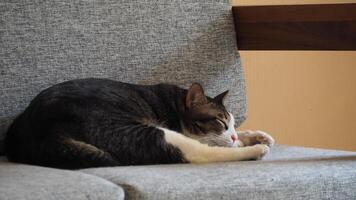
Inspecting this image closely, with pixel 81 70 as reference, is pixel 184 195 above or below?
below

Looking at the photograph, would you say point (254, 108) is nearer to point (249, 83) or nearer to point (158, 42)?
point (249, 83)

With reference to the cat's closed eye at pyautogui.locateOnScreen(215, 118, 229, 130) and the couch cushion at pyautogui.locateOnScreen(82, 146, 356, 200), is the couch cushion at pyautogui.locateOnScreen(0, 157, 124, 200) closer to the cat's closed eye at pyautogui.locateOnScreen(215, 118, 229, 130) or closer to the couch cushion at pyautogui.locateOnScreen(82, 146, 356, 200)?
the couch cushion at pyautogui.locateOnScreen(82, 146, 356, 200)

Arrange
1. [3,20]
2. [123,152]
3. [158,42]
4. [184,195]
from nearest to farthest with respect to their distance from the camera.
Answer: [184,195], [123,152], [3,20], [158,42]

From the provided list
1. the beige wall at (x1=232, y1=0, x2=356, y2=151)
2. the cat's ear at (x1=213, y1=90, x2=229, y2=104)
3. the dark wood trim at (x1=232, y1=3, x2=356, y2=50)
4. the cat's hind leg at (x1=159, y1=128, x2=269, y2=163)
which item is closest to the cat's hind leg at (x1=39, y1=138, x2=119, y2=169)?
the cat's hind leg at (x1=159, y1=128, x2=269, y2=163)

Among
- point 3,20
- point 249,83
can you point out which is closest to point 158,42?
point 3,20

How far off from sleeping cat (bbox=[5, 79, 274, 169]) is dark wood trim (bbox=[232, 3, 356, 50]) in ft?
0.97

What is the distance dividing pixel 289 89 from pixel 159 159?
1.15 metres

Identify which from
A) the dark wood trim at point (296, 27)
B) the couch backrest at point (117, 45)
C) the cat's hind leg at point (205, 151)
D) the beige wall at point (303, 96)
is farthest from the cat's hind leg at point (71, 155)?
the beige wall at point (303, 96)

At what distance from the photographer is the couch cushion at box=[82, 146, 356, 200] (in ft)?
3.57

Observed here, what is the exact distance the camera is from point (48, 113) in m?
1.34

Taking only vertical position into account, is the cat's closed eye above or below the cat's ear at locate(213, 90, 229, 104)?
below

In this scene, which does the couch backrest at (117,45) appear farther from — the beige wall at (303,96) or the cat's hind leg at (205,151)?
the beige wall at (303,96)

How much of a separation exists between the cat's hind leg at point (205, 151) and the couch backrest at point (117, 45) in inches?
13.4

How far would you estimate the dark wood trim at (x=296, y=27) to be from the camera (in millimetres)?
1547
